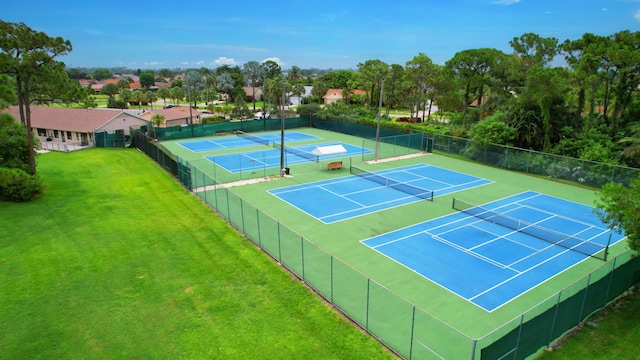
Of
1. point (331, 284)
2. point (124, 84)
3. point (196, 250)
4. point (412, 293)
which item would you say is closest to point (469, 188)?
point (412, 293)

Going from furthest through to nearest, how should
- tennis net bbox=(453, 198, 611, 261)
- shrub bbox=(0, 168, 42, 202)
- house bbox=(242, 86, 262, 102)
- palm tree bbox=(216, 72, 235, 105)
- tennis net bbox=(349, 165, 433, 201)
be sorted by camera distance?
house bbox=(242, 86, 262, 102), palm tree bbox=(216, 72, 235, 105), tennis net bbox=(349, 165, 433, 201), shrub bbox=(0, 168, 42, 202), tennis net bbox=(453, 198, 611, 261)

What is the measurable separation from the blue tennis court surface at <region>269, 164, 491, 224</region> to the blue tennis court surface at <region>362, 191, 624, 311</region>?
11.9 feet

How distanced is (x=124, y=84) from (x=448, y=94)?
100856 millimetres

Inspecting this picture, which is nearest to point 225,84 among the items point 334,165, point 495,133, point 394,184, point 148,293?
point 334,165

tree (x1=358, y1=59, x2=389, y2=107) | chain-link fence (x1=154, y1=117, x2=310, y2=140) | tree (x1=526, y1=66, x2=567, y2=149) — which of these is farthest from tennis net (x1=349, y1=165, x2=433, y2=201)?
tree (x1=358, y1=59, x2=389, y2=107)

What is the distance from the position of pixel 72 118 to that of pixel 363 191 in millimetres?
37932

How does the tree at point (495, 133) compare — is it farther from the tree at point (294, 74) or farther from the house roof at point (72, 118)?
the tree at point (294, 74)

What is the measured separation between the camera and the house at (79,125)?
4388 cm

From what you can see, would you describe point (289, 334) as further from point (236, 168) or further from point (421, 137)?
point (421, 137)

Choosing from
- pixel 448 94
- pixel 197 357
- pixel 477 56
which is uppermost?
pixel 477 56

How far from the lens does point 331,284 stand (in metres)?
14.4

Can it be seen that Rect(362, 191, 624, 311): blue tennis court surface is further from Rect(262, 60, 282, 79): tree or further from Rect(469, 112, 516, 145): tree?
Rect(262, 60, 282, 79): tree

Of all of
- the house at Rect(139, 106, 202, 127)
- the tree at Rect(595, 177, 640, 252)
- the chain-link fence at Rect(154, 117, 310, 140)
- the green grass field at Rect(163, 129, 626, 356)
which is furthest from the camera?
the house at Rect(139, 106, 202, 127)

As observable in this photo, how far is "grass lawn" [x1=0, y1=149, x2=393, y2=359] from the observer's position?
38.5 ft
